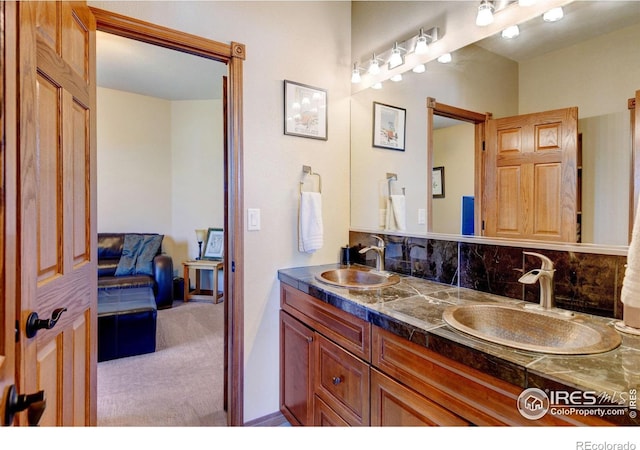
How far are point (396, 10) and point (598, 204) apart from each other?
150cm

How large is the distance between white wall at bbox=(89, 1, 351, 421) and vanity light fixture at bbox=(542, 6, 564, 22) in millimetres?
1177

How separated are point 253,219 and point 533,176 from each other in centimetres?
137

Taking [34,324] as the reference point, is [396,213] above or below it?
above

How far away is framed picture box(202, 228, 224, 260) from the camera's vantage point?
466 centimetres

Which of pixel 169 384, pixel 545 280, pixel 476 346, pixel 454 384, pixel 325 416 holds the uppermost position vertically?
pixel 545 280

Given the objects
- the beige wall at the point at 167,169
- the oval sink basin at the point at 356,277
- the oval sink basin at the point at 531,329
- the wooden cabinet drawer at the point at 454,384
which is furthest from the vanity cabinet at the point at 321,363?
the beige wall at the point at 167,169

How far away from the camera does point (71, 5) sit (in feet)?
3.93

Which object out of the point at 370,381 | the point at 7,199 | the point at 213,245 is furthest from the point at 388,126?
the point at 213,245

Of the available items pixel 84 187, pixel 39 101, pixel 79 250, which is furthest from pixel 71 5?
pixel 79 250

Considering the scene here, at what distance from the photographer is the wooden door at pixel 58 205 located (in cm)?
79

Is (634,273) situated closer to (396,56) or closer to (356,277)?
(356,277)

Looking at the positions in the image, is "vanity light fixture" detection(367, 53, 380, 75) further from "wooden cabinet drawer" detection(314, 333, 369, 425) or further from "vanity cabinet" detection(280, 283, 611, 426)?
"wooden cabinet drawer" detection(314, 333, 369, 425)

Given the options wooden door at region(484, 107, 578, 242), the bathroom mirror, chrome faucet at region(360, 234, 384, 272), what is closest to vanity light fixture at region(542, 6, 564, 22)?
the bathroom mirror

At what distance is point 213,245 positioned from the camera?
4688 millimetres
